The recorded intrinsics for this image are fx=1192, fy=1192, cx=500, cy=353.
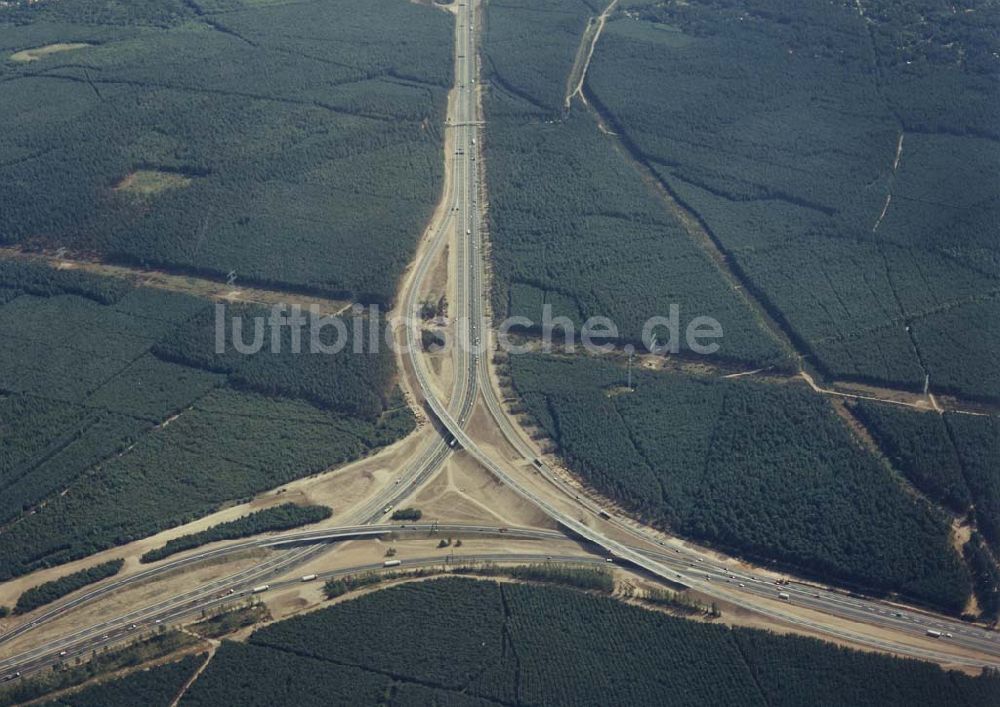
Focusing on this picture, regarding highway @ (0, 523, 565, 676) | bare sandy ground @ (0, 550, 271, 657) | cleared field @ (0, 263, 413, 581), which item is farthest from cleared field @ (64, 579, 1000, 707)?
cleared field @ (0, 263, 413, 581)

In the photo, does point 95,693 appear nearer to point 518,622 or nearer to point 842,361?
point 518,622

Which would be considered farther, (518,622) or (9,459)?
(9,459)

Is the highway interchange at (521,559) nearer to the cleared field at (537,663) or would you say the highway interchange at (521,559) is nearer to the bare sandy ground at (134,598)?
the bare sandy ground at (134,598)

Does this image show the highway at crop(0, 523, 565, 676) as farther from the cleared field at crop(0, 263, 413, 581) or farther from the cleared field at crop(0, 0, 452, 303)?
the cleared field at crop(0, 0, 452, 303)

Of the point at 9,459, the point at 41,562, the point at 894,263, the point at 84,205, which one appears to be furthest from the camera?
the point at 84,205

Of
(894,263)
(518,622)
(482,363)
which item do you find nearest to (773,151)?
(894,263)

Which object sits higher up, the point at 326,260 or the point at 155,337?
the point at 326,260

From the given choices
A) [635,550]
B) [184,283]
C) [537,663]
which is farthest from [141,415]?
[635,550]

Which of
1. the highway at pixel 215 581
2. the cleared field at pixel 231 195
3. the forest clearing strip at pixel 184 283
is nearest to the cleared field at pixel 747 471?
the highway at pixel 215 581
